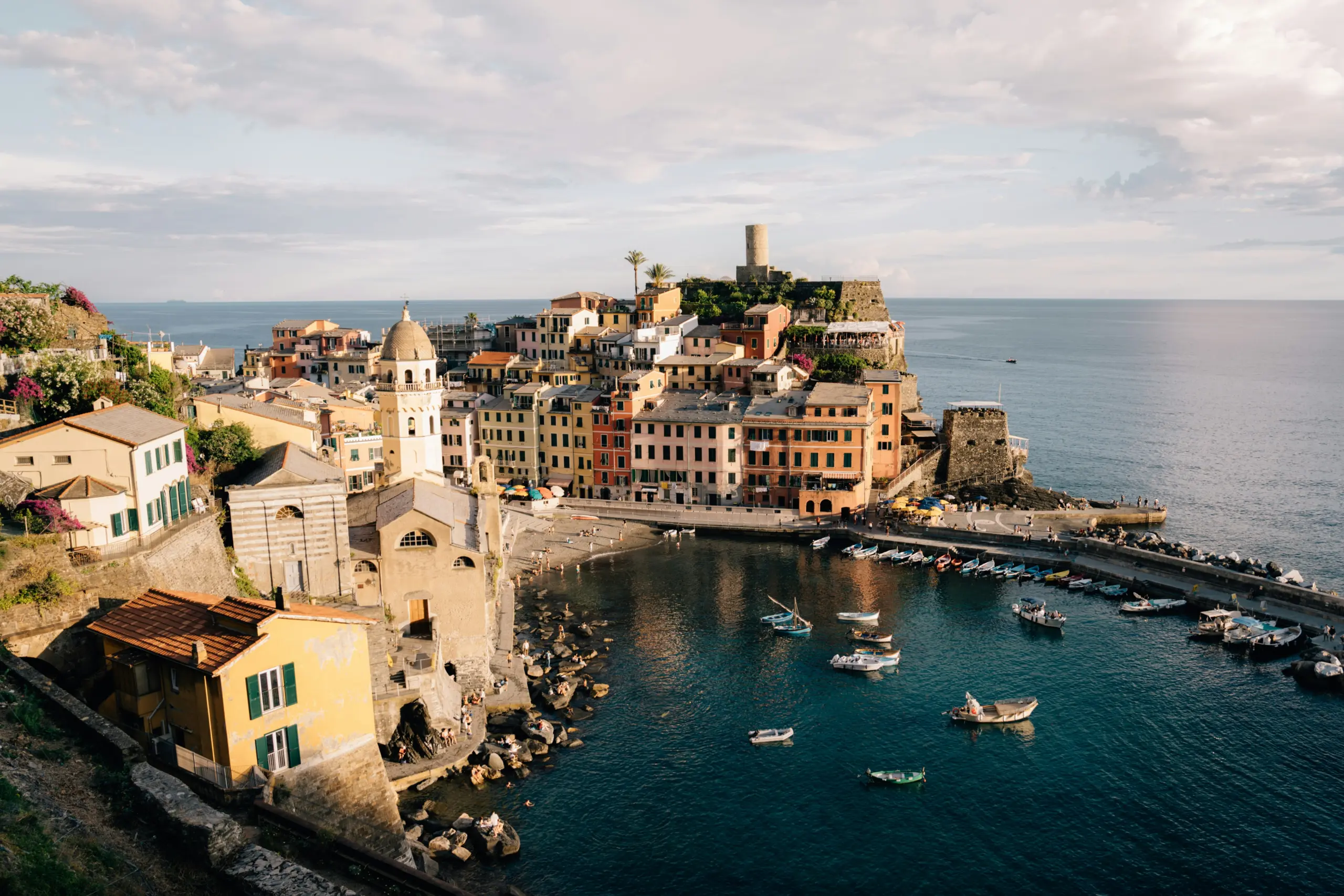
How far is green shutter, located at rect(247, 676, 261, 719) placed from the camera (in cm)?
2689

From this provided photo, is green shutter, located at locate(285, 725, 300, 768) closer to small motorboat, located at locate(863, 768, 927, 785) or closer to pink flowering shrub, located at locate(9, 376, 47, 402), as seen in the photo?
small motorboat, located at locate(863, 768, 927, 785)

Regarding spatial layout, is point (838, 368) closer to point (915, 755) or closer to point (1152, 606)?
point (1152, 606)

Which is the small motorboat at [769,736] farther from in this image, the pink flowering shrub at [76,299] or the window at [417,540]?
the pink flowering shrub at [76,299]

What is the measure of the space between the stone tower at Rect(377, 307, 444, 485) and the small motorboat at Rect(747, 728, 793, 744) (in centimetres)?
2257

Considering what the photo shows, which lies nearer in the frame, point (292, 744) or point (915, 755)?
point (292, 744)

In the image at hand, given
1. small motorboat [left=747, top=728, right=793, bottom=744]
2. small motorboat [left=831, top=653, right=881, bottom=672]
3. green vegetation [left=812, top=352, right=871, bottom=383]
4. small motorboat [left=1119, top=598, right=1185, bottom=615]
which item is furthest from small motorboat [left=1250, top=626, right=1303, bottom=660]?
green vegetation [left=812, top=352, right=871, bottom=383]

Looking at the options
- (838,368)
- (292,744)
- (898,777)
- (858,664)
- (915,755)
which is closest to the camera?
(292,744)

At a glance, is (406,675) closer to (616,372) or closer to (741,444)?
(741,444)

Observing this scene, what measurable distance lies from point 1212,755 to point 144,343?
2549 inches

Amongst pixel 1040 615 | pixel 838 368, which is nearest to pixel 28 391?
pixel 1040 615

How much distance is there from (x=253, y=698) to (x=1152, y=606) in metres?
54.5

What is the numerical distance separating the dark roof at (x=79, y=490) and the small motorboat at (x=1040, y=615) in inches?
1995

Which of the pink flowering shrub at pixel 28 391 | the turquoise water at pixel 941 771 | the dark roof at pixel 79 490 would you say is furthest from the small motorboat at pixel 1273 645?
the pink flowering shrub at pixel 28 391

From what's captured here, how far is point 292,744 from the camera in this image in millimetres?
28109
